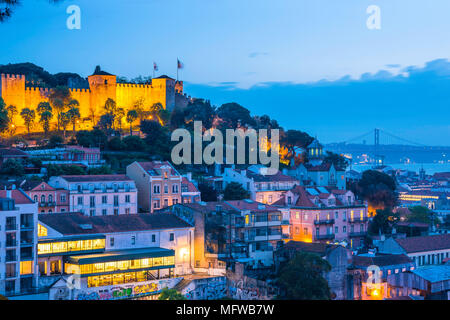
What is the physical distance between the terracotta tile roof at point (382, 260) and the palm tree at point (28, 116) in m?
29.6

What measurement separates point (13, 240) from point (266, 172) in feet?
60.3

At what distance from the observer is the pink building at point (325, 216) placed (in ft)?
85.5

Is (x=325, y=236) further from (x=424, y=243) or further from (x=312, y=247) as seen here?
(x=312, y=247)

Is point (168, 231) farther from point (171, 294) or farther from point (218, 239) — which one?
point (171, 294)

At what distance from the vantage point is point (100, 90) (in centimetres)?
4778

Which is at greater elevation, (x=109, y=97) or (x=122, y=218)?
(x=109, y=97)

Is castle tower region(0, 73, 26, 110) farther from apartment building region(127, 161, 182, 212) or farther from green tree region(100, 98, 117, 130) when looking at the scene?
apartment building region(127, 161, 182, 212)

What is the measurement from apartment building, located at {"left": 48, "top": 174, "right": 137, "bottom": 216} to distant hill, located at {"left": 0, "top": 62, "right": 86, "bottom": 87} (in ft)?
90.4

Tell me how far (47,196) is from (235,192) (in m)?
9.89

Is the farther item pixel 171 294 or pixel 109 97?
pixel 109 97

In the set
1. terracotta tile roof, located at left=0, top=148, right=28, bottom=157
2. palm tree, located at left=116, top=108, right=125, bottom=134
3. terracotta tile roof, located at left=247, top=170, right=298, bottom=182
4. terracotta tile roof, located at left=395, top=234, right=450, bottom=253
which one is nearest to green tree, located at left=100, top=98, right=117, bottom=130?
palm tree, located at left=116, top=108, right=125, bottom=134

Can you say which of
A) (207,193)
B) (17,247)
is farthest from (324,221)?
(17,247)
